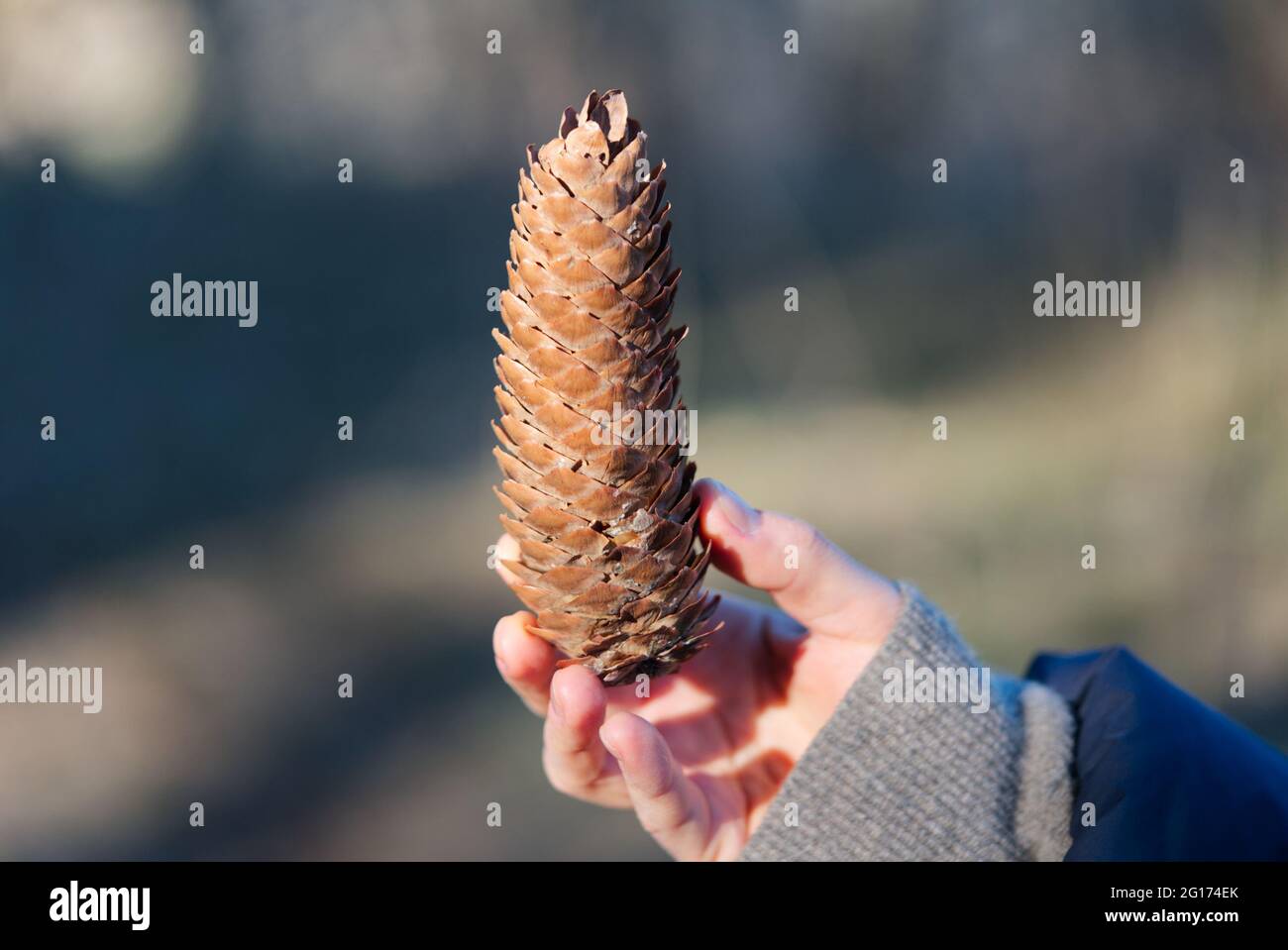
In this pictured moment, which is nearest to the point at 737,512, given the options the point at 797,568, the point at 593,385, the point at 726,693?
the point at 797,568

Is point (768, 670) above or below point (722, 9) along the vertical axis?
below

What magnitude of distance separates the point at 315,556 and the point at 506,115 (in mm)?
896

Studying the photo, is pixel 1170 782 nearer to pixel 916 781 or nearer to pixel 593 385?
pixel 916 781

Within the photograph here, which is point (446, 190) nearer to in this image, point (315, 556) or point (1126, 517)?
point (315, 556)

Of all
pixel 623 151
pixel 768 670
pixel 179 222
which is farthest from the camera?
pixel 179 222

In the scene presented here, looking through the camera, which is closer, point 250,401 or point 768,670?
point 768,670

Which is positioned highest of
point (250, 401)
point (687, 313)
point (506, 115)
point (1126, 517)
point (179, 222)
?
point (506, 115)

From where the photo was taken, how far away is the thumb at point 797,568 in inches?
32.0

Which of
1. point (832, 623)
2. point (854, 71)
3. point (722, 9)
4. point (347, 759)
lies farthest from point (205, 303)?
point (832, 623)

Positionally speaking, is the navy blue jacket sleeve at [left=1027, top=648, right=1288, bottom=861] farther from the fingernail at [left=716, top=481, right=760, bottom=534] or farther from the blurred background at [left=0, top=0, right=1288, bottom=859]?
the blurred background at [left=0, top=0, right=1288, bottom=859]

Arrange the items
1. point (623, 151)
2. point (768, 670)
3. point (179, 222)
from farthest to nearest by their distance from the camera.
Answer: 1. point (179, 222)
2. point (768, 670)
3. point (623, 151)

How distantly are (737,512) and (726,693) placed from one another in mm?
305

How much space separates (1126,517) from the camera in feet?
6.78

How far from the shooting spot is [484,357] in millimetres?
1969
